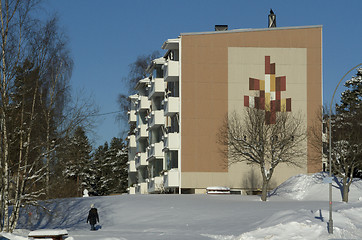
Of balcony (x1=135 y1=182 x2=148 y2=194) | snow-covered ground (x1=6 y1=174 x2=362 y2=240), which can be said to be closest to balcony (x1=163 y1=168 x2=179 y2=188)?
snow-covered ground (x1=6 y1=174 x2=362 y2=240)

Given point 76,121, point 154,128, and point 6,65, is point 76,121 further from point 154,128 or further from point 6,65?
point 154,128

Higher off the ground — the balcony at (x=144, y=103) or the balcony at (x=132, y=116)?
the balcony at (x=144, y=103)

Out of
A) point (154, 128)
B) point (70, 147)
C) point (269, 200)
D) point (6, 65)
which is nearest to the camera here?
point (6, 65)

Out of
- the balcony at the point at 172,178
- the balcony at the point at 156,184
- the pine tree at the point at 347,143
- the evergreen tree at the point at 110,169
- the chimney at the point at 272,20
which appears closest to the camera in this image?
the pine tree at the point at 347,143

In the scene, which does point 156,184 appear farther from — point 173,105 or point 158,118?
point 173,105

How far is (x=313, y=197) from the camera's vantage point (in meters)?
55.6

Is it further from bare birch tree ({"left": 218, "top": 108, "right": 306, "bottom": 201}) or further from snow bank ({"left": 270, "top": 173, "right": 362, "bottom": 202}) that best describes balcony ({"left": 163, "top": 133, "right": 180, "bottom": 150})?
snow bank ({"left": 270, "top": 173, "right": 362, "bottom": 202})

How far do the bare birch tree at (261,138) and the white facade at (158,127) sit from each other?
5138mm

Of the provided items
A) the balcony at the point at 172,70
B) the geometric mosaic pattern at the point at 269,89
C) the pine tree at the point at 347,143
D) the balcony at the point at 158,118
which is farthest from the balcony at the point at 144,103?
the pine tree at the point at 347,143

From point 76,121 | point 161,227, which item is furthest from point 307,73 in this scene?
point 76,121

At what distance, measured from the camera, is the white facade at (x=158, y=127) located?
6397cm

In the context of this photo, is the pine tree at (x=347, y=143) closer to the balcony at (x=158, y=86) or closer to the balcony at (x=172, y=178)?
the balcony at (x=172, y=178)

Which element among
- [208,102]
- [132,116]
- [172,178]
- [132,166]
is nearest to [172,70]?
[208,102]

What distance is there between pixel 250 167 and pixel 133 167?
93.6 ft
